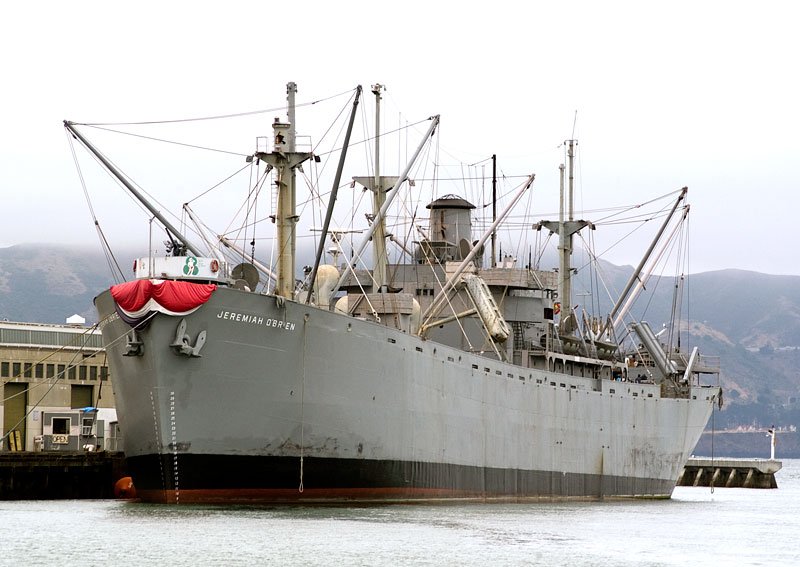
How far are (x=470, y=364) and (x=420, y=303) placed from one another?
7.53 meters

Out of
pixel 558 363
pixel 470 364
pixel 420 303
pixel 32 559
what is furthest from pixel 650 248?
pixel 32 559

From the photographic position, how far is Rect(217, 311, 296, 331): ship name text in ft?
141

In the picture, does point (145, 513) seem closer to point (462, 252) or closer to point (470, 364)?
point (470, 364)

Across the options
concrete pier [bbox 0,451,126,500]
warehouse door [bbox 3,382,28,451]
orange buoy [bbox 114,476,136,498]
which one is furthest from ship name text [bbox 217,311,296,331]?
warehouse door [bbox 3,382,28,451]

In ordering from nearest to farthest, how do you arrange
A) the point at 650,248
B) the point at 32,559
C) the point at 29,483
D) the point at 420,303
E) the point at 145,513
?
the point at 32,559, the point at 145,513, the point at 29,483, the point at 420,303, the point at 650,248

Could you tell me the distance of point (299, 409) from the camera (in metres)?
44.4

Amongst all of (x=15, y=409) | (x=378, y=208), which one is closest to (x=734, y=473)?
(x=378, y=208)

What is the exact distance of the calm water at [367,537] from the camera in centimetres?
3269

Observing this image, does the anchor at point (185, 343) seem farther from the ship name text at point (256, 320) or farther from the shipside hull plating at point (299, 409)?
the ship name text at point (256, 320)

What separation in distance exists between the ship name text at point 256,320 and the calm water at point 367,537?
5.50 m

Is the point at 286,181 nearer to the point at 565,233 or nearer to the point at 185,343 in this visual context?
the point at 185,343

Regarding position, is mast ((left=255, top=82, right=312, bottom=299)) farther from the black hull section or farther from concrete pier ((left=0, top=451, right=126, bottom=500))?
concrete pier ((left=0, top=451, right=126, bottom=500))

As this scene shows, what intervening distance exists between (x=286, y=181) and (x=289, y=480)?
34.1 ft

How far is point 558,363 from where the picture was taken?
6331 cm
